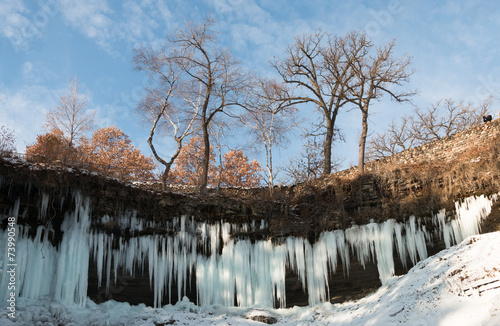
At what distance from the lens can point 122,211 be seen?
490 inches

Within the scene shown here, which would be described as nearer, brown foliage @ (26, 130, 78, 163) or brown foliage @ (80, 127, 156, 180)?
brown foliage @ (26, 130, 78, 163)

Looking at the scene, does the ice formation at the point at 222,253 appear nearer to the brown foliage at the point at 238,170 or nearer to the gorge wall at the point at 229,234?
the gorge wall at the point at 229,234

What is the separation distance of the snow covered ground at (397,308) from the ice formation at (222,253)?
0.59 m

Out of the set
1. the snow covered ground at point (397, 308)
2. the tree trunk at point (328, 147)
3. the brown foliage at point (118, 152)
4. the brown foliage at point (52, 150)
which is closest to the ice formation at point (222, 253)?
the snow covered ground at point (397, 308)

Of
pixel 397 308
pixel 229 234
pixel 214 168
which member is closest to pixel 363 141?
pixel 229 234

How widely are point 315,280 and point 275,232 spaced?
1.93 metres

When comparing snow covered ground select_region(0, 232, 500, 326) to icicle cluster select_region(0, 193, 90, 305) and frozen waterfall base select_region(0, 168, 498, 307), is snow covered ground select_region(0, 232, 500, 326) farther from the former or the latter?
frozen waterfall base select_region(0, 168, 498, 307)

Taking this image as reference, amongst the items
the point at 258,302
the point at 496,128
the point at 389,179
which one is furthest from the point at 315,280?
the point at 496,128

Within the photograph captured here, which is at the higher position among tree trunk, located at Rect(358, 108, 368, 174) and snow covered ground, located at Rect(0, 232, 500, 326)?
tree trunk, located at Rect(358, 108, 368, 174)

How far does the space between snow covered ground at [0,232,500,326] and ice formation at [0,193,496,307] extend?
59 centimetres

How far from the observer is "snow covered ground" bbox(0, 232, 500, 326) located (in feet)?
24.6

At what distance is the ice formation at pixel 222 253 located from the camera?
11070 mm

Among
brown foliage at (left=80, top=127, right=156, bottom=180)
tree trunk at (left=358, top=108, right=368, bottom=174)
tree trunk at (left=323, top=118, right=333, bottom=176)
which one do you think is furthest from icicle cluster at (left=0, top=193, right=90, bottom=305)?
brown foliage at (left=80, top=127, right=156, bottom=180)

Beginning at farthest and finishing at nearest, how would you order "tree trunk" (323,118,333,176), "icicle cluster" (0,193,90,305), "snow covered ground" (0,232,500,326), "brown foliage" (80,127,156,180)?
"brown foliage" (80,127,156,180), "tree trunk" (323,118,333,176), "icicle cluster" (0,193,90,305), "snow covered ground" (0,232,500,326)
